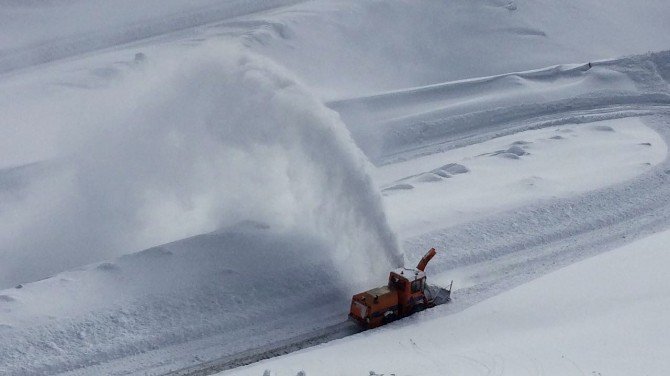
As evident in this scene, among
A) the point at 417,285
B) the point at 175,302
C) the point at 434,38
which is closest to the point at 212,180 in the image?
the point at 175,302

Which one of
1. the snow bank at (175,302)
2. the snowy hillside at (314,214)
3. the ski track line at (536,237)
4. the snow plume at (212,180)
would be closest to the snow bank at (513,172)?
the snowy hillside at (314,214)

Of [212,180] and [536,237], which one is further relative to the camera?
[536,237]

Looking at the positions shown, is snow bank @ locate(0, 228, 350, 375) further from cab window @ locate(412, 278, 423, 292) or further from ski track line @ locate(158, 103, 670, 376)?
cab window @ locate(412, 278, 423, 292)

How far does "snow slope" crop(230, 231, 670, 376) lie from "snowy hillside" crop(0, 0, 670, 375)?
0.22 ft

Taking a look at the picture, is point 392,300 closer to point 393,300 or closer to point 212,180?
point 393,300


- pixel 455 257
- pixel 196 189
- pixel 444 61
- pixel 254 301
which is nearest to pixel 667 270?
pixel 455 257

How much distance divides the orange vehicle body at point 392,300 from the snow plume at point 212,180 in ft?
4.52

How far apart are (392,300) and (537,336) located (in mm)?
3845

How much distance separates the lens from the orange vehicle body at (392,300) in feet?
66.2

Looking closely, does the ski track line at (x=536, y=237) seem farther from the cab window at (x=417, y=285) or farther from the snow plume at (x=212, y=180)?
the snow plume at (x=212, y=180)

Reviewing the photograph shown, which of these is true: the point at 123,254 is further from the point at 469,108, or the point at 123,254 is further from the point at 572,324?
the point at 469,108

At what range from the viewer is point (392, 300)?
20.5 meters

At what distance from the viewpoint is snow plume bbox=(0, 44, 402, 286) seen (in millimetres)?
22562

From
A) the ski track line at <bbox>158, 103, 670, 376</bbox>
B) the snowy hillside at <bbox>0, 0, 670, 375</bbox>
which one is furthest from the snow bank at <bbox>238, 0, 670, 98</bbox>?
the ski track line at <bbox>158, 103, 670, 376</bbox>
